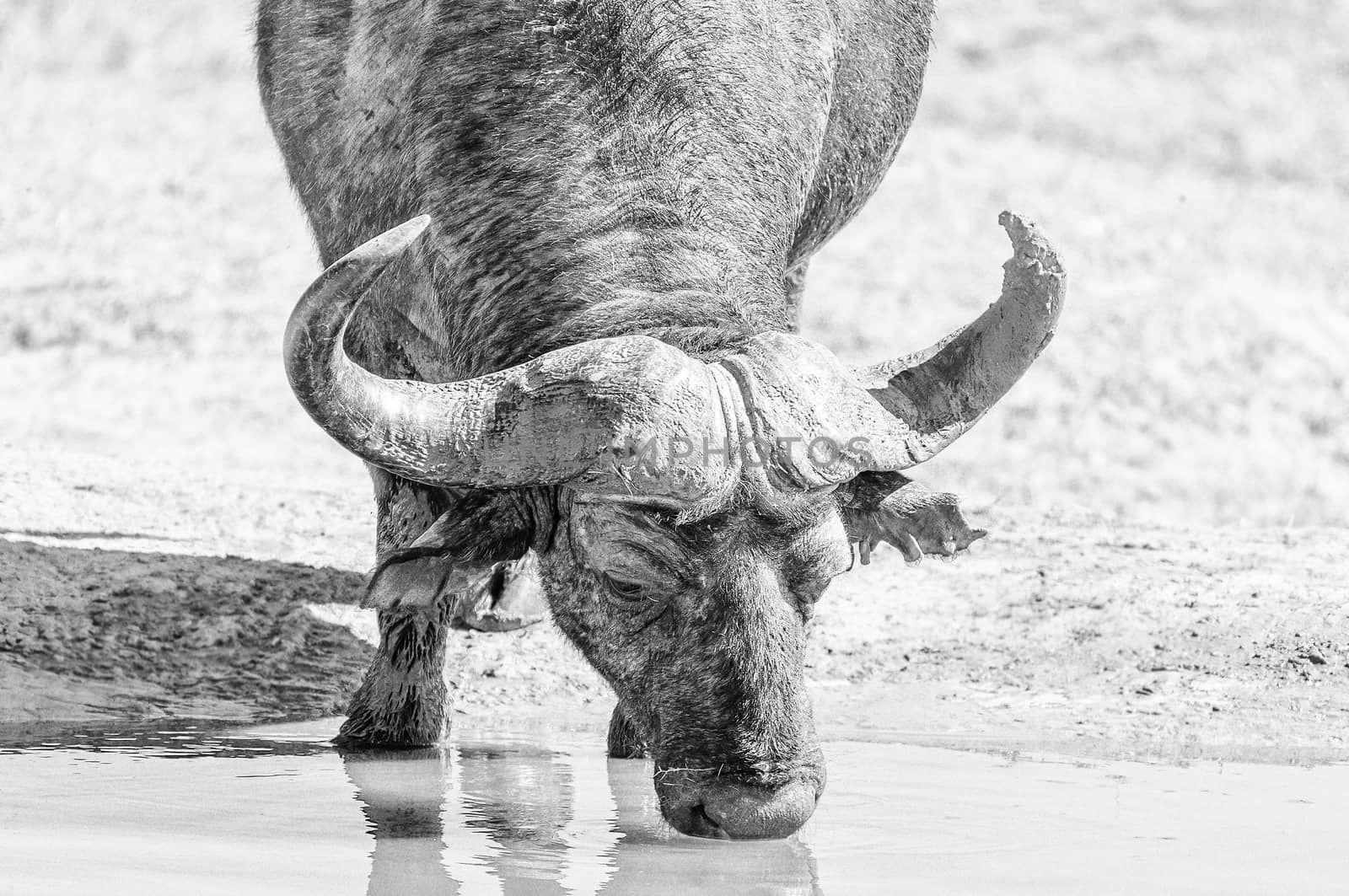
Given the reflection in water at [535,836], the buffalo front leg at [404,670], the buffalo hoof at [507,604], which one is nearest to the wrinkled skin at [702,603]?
the reflection in water at [535,836]

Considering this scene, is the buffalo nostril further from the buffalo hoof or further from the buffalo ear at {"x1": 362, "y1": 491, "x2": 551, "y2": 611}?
the buffalo hoof

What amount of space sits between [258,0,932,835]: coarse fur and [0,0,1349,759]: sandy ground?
1.42 metres

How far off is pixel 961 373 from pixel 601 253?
3.76 ft

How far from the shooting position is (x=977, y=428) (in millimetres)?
13719

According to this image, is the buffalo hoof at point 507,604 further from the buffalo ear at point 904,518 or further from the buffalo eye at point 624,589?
the buffalo eye at point 624,589

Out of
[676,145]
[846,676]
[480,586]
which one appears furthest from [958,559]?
[676,145]

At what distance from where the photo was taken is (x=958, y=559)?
31.8ft

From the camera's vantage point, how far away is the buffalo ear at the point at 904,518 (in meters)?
5.74

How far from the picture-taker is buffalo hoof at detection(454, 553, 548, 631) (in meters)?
8.25

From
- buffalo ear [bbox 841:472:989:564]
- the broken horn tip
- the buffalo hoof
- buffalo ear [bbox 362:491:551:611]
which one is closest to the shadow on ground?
the buffalo hoof

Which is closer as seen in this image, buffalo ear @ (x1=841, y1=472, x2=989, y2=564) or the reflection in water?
the reflection in water

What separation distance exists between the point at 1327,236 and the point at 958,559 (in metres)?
9.79

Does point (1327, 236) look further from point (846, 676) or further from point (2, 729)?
point (2, 729)

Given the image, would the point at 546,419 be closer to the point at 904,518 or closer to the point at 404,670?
the point at 904,518
